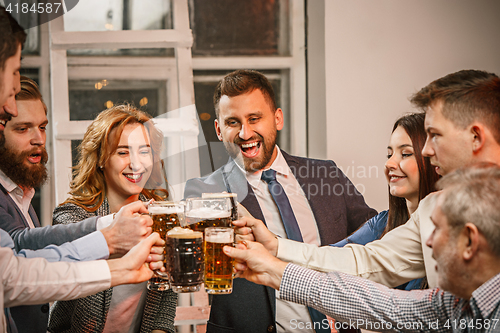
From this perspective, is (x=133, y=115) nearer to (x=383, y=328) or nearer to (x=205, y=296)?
(x=205, y=296)

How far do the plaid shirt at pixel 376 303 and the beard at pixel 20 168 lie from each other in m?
1.37

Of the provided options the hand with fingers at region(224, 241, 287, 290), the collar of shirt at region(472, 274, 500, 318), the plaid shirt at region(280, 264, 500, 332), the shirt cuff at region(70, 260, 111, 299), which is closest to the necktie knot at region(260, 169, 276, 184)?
the hand with fingers at region(224, 241, 287, 290)

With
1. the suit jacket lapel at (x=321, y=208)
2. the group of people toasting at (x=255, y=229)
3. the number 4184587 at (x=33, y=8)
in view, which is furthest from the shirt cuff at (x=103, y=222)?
the number 4184587 at (x=33, y=8)

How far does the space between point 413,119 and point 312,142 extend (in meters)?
1.04

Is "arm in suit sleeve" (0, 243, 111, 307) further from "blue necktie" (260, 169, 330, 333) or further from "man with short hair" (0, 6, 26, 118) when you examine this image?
"blue necktie" (260, 169, 330, 333)

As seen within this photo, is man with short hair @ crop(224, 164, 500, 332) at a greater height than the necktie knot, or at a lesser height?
lesser

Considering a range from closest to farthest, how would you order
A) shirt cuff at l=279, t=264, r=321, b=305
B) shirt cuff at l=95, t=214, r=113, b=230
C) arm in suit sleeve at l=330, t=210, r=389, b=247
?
shirt cuff at l=279, t=264, r=321, b=305
shirt cuff at l=95, t=214, r=113, b=230
arm in suit sleeve at l=330, t=210, r=389, b=247

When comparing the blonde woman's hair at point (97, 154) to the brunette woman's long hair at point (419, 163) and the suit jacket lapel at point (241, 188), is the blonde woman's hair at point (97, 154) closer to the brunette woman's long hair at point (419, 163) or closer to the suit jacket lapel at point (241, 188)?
the suit jacket lapel at point (241, 188)

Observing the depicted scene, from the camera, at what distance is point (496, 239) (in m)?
1.13

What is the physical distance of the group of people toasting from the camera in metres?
1.32

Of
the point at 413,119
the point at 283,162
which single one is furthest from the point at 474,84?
the point at 283,162

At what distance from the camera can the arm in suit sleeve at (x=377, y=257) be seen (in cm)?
176

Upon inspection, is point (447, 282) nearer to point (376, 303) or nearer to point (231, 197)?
point (376, 303)

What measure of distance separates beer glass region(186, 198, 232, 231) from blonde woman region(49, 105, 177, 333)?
2.51 ft
